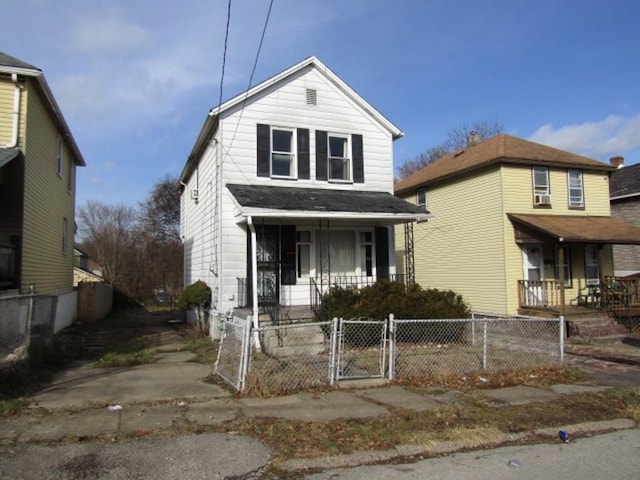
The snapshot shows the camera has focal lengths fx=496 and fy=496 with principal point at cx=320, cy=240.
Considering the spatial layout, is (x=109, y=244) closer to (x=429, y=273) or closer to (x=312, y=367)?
(x=429, y=273)

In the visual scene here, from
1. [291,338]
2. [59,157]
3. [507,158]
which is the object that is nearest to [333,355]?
[291,338]

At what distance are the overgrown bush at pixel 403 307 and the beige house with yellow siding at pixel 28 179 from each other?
716 centimetres

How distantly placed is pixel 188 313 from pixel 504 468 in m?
16.1

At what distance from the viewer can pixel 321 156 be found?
14.5m

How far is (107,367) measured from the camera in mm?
9742

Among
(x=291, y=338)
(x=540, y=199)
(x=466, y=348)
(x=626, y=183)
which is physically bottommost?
(x=466, y=348)

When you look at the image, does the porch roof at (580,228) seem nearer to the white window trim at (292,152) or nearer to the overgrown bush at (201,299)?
the white window trim at (292,152)

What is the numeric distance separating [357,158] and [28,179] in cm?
876

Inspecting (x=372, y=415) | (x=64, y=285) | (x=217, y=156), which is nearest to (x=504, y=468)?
(x=372, y=415)

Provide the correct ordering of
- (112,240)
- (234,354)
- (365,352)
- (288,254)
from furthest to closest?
(112,240)
(288,254)
(365,352)
(234,354)

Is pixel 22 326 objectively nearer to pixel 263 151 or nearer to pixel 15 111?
pixel 15 111

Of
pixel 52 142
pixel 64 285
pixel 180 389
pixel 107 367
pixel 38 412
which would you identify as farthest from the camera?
pixel 64 285

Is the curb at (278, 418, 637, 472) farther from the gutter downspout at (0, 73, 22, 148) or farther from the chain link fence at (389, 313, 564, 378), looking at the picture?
the gutter downspout at (0, 73, 22, 148)

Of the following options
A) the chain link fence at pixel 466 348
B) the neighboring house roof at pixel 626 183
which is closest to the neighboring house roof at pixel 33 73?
the chain link fence at pixel 466 348
